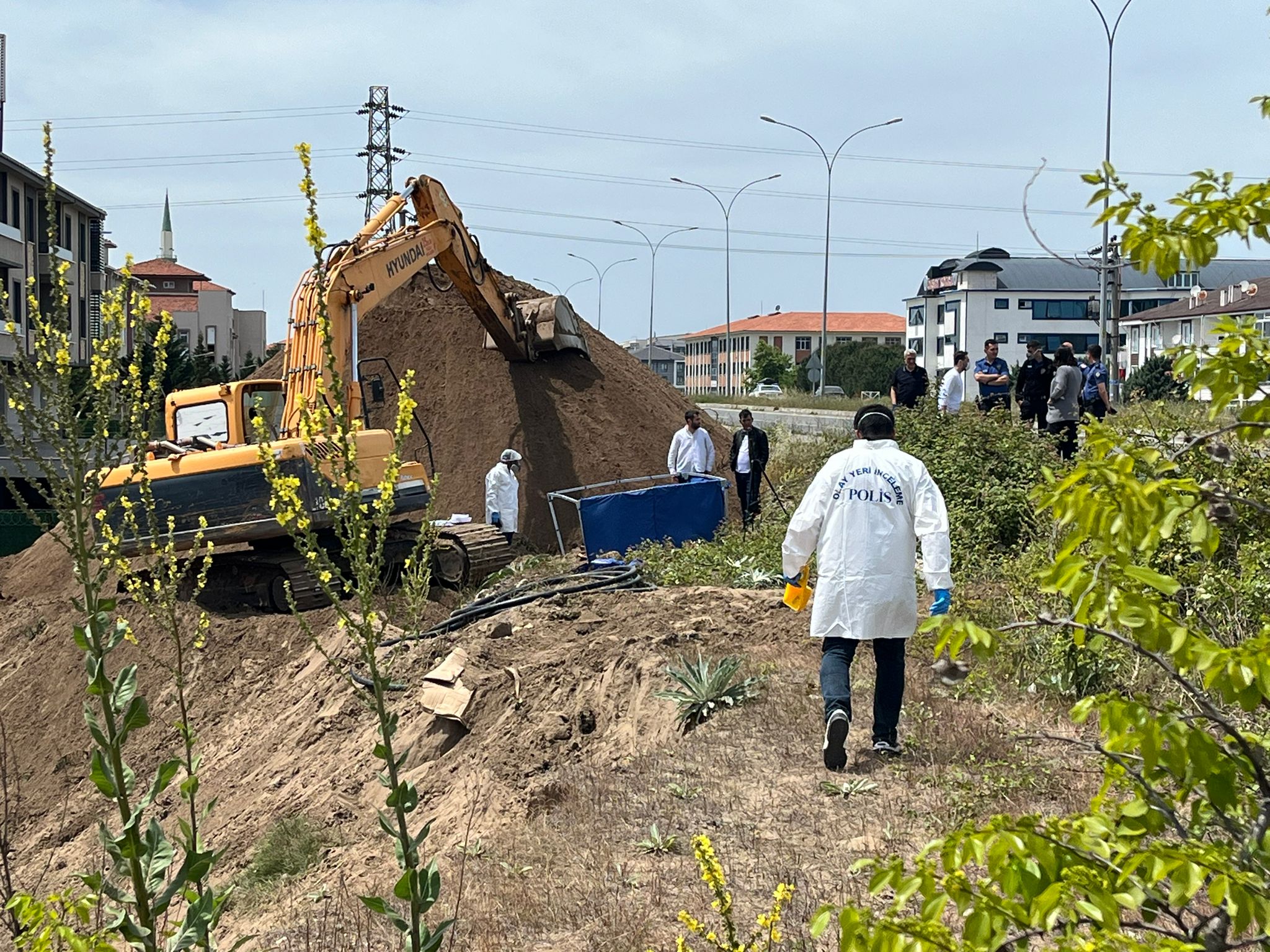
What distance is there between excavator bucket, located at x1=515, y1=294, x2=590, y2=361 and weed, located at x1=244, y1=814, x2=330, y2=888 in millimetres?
14871

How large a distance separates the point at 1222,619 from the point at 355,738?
6241 mm

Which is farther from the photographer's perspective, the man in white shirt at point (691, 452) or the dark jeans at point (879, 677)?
the man in white shirt at point (691, 452)

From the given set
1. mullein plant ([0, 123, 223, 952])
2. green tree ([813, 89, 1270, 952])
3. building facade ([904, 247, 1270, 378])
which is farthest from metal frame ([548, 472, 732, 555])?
building facade ([904, 247, 1270, 378])

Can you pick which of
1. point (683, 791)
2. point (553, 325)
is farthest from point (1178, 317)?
point (683, 791)

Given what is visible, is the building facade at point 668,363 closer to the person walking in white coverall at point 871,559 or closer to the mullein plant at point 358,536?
the person walking in white coverall at point 871,559

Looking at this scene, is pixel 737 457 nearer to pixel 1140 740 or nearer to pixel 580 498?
pixel 580 498

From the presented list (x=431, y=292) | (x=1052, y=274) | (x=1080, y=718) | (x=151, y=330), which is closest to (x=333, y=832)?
(x=151, y=330)

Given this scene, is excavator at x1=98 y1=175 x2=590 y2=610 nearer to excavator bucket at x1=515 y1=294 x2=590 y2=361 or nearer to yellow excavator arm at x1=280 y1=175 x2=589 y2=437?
yellow excavator arm at x1=280 y1=175 x2=589 y2=437

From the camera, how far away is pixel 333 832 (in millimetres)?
8391

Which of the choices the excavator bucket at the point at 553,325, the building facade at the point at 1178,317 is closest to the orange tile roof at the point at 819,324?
the building facade at the point at 1178,317

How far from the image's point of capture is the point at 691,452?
18.1 m

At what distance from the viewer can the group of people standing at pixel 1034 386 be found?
15461 millimetres

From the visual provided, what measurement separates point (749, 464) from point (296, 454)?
19.8ft

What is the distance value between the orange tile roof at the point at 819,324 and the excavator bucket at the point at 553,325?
387ft
